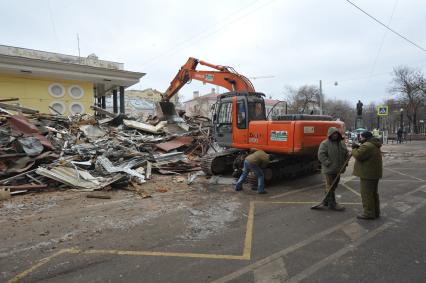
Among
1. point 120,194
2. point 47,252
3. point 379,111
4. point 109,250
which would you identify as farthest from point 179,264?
point 379,111

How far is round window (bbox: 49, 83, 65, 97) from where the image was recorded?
20.2 m

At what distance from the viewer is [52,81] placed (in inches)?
795

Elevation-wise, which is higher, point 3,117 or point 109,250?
point 3,117

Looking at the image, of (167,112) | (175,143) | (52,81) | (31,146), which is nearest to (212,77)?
(175,143)

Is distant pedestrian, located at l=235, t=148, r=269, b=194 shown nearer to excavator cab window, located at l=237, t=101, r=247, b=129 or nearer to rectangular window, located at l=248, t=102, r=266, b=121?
excavator cab window, located at l=237, t=101, r=247, b=129

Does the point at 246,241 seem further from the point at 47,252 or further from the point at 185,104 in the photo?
the point at 185,104

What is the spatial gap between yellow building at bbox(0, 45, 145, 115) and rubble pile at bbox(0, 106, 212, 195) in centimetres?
525

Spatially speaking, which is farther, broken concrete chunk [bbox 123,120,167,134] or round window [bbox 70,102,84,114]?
round window [bbox 70,102,84,114]

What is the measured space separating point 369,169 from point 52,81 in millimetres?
20329

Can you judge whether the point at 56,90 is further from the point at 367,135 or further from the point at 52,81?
the point at 367,135

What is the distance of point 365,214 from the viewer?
19.3 feet

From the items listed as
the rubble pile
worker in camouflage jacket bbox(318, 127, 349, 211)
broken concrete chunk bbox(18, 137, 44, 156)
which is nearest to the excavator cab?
the rubble pile

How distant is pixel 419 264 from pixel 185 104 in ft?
260

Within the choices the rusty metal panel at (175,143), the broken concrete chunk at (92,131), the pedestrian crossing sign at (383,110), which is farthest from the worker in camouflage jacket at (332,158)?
the pedestrian crossing sign at (383,110)
